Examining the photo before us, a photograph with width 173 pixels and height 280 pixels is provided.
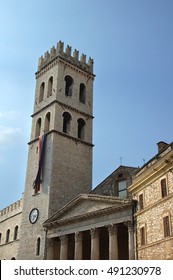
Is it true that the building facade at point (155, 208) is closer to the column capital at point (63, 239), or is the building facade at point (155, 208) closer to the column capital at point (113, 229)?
the column capital at point (113, 229)

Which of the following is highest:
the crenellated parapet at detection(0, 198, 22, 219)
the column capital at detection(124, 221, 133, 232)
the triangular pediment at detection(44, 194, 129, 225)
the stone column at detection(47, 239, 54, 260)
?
the crenellated parapet at detection(0, 198, 22, 219)

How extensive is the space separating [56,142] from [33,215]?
7.44 meters

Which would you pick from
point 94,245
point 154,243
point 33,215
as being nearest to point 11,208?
point 33,215

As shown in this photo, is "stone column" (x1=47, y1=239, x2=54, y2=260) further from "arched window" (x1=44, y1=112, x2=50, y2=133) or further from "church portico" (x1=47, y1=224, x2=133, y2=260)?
"arched window" (x1=44, y1=112, x2=50, y2=133)

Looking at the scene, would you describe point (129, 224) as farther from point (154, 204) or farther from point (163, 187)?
point (163, 187)

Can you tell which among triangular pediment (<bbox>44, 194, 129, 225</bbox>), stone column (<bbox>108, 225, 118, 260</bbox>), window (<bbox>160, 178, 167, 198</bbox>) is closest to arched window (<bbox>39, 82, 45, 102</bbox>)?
triangular pediment (<bbox>44, 194, 129, 225</bbox>)

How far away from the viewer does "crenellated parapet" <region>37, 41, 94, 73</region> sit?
41472 mm

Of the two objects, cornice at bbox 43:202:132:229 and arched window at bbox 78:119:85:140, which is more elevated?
arched window at bbox 78:119:85:140

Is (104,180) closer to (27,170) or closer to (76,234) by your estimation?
(76,234)

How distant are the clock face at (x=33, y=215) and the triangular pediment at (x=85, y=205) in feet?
7.09

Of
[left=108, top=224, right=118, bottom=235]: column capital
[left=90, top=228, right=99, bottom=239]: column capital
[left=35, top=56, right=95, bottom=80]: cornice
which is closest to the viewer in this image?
[left=108, top=224, right=118, bottom=235]: column capital

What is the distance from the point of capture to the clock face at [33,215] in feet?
112
